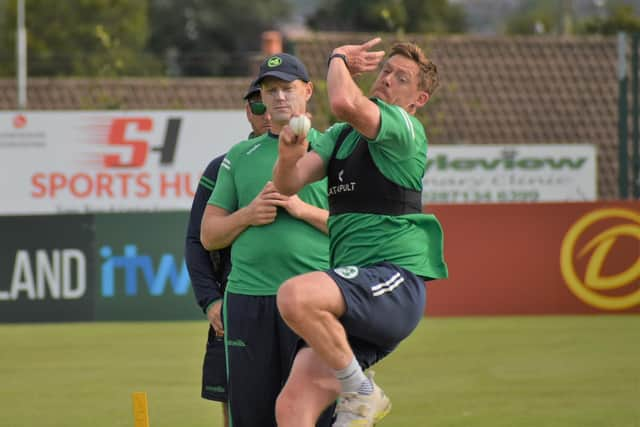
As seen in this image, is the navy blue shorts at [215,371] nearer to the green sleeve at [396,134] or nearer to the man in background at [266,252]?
the man in background at [266,252]

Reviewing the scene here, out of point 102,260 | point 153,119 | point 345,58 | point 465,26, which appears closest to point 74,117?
point 153,119

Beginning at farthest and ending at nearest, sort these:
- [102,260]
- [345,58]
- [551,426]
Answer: [102,260], [551,426], [345,58]

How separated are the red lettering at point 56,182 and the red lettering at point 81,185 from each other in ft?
0.34

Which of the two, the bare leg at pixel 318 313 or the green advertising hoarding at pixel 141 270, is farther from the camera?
the green advertising hoarding at pixel 141 270

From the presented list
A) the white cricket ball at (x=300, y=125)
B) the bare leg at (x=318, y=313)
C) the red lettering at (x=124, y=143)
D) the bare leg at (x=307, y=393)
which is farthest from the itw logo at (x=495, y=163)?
the bare leg at (x=318, y=313)

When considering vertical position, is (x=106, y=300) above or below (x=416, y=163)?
below

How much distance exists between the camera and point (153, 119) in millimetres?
21656

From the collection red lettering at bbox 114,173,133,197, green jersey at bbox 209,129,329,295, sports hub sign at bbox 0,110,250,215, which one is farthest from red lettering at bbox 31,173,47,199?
green jersey at bbox 209,129,329,295

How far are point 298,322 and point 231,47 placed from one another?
276ft

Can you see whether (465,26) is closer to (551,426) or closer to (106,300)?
(106,300)

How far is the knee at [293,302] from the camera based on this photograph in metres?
5.89

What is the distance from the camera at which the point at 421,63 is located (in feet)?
21.3

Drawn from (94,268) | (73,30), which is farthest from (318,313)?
(73,30)

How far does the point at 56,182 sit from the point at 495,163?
252 inches
